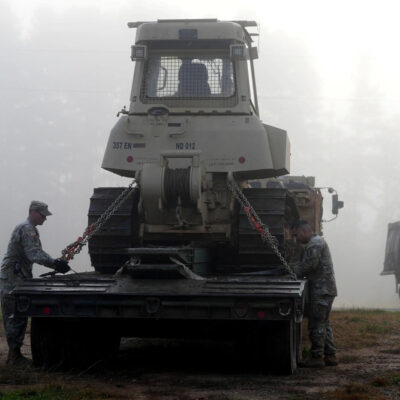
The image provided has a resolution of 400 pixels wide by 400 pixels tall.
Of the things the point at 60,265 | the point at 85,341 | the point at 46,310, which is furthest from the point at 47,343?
the point at 60,265

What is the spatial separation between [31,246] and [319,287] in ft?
11.0

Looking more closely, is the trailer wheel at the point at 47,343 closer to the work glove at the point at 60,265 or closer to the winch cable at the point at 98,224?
the work glove at the point at 60,265

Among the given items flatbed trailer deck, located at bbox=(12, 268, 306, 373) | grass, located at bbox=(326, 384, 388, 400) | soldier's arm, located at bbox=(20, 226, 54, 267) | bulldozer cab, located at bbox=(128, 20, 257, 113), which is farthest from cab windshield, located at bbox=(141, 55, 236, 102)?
grass, located at bbox=(326, 384, 388, 400)

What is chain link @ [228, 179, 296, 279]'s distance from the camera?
9934 millimetres

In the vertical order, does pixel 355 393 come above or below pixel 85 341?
below

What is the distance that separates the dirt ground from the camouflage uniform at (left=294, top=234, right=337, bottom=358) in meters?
0.42

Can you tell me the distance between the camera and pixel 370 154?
6994cm

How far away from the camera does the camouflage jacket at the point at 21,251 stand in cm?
1018

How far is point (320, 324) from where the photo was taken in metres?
10.1

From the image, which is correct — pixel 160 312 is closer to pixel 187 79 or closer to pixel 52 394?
pixel 52 394

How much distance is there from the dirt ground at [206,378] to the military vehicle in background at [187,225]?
380 mm

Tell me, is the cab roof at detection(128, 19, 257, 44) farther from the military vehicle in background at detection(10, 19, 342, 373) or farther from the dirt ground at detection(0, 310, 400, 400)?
the dirt ground at detection(0, 310, 400, 400)

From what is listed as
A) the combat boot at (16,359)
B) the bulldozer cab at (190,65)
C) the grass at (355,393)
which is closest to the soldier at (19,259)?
the combat boot at (16,359)

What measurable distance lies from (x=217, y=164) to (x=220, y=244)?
968 millimetres
